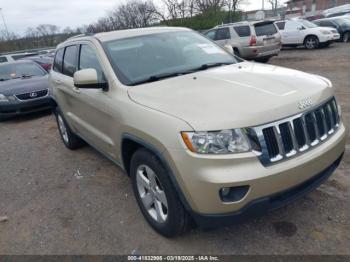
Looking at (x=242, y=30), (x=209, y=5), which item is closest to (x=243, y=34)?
(x=242, y=30)

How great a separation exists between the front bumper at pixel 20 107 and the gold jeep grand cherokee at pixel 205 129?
501cm

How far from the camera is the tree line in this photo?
38691 millimetres

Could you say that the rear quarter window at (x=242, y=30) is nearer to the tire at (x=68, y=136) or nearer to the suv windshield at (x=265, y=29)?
the suv windshield at (x=265, y=29)

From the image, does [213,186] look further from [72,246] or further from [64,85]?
[64,85]

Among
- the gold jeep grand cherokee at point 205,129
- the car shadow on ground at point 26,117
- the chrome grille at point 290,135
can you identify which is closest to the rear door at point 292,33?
the car shadow on ground at point 26,117

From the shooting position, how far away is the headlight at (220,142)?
2143 mm

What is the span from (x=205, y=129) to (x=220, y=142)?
139 millimetres

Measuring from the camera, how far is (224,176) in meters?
2.09

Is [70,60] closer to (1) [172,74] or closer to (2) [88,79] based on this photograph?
(2) [88,79]

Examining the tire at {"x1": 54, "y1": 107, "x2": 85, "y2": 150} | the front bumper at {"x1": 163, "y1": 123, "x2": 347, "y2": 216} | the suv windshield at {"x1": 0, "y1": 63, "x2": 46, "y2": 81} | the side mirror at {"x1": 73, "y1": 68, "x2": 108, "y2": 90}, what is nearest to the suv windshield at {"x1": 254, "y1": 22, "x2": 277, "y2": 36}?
the suv windshield at {"x1": 0, "y1": 63, "x2": 46, "y2": 81}

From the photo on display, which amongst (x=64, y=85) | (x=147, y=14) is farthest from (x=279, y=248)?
(x=147, y=14)

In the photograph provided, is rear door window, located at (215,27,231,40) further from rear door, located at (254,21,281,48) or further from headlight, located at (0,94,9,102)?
headlight, located at (0,94,9,102)

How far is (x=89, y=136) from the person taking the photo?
395 cm

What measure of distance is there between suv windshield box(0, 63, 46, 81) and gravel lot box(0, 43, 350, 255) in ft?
16.0
